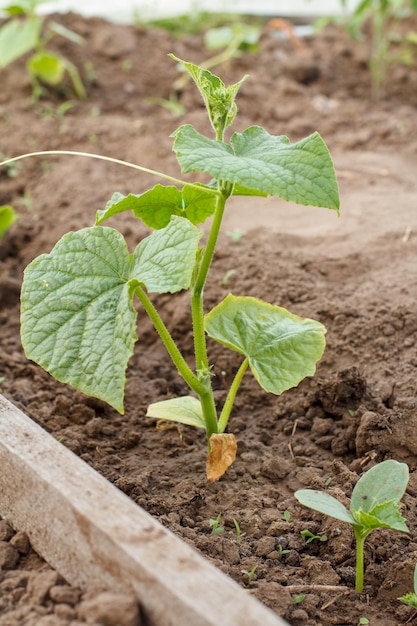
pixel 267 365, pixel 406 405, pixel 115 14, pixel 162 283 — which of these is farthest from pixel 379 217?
pixel 115 14

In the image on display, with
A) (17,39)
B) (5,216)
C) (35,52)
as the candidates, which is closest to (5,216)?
(5,216)

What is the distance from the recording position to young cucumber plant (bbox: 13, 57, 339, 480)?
1604 millimetres

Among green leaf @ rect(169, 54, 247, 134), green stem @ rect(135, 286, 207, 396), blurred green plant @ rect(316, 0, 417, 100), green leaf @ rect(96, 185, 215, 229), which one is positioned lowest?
blurred green plant @ rect(316, 0, 417, 100)

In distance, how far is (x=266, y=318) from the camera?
196 centimetres

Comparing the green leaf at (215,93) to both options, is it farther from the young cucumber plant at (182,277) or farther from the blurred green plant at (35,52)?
the blurred green plant at (35,52)

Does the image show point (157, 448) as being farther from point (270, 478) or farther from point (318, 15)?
point (318, 15)

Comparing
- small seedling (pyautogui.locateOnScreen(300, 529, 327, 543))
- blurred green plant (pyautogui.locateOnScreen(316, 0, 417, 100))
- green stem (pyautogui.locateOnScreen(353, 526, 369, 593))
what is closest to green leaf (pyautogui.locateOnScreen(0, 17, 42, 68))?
blurred green plant (pyautogui.locateOnScreen(316, 0, 417, 100))

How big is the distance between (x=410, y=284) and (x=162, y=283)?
1173 millimetres


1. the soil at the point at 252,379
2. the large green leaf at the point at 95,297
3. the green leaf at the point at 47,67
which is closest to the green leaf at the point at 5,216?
the soil at the point at 252,379

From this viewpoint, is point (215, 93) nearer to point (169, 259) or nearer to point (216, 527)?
point (169, 259)

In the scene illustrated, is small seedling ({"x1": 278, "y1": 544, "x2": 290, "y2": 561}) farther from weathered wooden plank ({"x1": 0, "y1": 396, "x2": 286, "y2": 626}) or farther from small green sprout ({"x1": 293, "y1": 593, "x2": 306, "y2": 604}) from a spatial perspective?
weathered wooden plank ({"x1": 0, "y1": 396, "x2": 286, "y2": 626})

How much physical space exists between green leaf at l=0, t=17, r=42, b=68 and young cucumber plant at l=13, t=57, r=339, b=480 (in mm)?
2582

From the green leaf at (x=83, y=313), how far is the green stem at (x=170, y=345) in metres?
0.09

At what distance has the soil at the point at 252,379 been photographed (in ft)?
5.57
